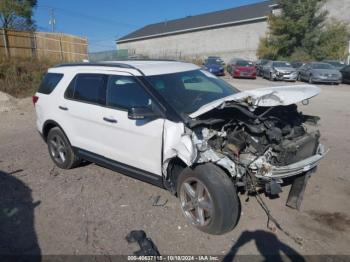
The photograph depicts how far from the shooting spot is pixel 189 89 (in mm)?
4676

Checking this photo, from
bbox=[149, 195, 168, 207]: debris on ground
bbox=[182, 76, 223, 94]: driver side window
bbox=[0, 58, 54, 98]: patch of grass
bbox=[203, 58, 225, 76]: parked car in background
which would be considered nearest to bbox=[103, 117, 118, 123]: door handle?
bbox=[182, 76, 223, 94]: driver side window

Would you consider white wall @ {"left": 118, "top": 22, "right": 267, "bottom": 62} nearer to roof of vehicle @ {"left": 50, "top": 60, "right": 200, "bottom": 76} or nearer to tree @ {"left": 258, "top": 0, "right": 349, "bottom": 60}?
tree @ {"left": 258, "top": 0, "right": 349, "bottom": 60}

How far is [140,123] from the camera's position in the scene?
4.20 metres

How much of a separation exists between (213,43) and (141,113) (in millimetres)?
45251

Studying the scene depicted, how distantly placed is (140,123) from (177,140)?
640 mm

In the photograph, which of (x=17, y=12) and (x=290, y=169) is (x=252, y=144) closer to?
(x=290, y=169)

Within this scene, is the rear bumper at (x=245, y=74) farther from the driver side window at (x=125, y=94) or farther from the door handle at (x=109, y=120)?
the door handle at (x=109, y=120)

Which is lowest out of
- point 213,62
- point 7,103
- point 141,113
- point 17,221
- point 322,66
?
point 7,103

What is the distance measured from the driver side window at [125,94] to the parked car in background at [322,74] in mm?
20059

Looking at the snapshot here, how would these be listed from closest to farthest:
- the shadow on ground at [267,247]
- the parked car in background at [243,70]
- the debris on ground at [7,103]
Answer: the shadow on ground at [267,247] → the debris on ground at [7,103] → the parked car in background at [243,70]

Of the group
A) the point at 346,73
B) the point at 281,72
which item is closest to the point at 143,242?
the point at 281,72

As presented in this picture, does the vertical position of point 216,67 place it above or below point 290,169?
below

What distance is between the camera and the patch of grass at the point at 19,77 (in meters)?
15.4

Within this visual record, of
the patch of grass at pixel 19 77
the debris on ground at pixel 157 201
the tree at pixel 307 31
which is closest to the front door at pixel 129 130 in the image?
the debris on ground at pixel 157 201
